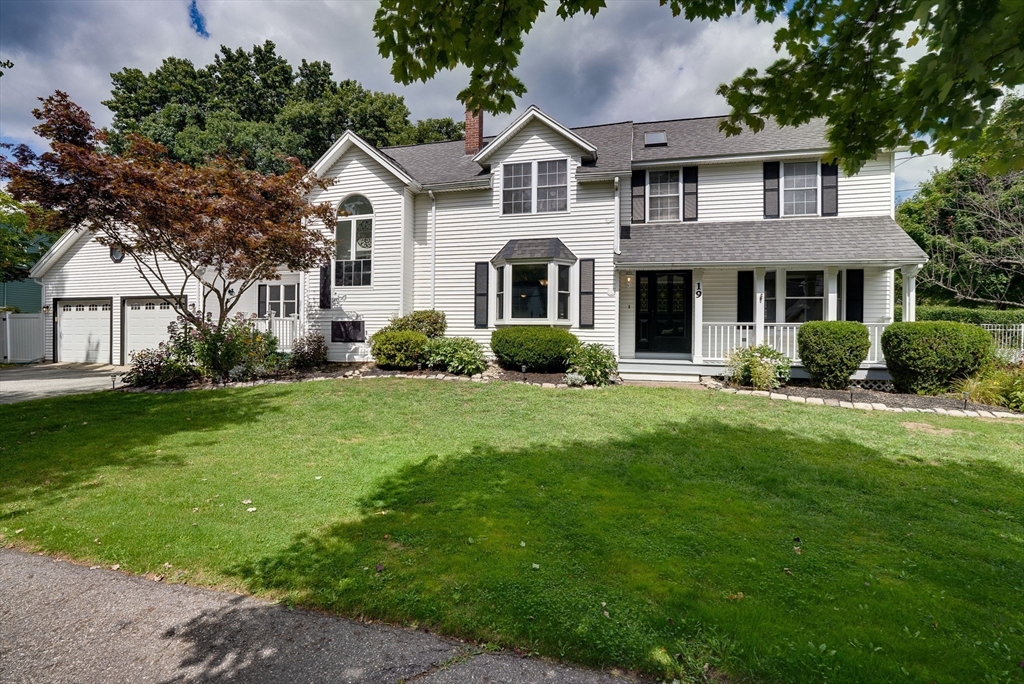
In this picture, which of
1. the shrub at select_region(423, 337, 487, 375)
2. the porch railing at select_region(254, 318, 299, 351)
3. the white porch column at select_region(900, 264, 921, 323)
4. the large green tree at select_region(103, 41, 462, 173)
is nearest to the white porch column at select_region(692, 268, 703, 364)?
the white porch column at select_region(900, 264, 921, 323)

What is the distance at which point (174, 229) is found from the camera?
10680mm

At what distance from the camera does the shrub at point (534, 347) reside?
11.7 m

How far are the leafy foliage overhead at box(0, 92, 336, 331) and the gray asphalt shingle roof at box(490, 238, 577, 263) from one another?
17.1ft

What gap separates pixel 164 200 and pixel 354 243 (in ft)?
16.2

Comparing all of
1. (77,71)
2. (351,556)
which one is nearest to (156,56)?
(77,71)

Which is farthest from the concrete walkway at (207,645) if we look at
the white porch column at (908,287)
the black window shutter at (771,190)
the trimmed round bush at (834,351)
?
the black window shutter at (771,190)

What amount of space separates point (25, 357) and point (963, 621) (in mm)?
26348

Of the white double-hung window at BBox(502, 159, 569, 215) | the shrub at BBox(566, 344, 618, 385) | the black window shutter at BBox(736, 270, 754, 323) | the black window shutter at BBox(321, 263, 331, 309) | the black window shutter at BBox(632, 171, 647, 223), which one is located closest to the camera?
the shrub at BBox(566, 344, 618, 385)

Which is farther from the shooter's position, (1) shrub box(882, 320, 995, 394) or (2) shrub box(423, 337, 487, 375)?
(2) shrub box(423, 337, 487, 375)

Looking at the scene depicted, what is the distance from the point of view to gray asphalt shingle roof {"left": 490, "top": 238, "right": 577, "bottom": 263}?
1255 centimetres

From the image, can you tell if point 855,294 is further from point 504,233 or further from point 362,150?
point 362,150

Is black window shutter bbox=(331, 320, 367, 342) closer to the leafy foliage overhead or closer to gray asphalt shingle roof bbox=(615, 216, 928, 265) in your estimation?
the leafy foliage overhead

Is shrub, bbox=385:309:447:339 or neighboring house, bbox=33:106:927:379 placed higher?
neighboring house, bbox=33:106:927:379

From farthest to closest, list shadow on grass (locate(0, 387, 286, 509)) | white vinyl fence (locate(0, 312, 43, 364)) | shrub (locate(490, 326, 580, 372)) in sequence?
white vinyl fence (locate(0, 312, 43, 364))
shrub (locate(490, 326, 580, 372))
shadow on grass (locate(0, 387, 286, 509))
